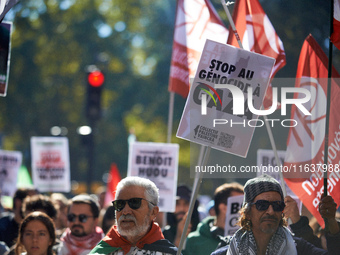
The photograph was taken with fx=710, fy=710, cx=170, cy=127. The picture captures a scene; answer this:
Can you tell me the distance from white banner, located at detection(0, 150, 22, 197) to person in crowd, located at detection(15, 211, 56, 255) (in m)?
5.77

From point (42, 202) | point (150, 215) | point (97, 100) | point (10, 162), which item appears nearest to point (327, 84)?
point (150, 215)

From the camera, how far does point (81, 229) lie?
6785mm

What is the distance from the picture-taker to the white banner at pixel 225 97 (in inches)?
211

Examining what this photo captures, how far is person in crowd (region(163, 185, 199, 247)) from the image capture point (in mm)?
7547

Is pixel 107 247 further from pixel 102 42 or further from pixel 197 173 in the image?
pixel 102 42

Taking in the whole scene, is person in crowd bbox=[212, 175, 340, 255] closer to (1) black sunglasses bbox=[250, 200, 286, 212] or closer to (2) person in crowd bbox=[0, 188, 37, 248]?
(1) black sunglasses bbox=[250, 200, 286, 212]

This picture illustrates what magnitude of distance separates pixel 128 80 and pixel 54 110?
4.39 meters

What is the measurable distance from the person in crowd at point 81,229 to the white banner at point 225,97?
190cm

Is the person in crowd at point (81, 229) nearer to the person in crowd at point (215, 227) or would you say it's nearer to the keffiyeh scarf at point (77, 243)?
the keffiyeh scarf at point (77, 243)

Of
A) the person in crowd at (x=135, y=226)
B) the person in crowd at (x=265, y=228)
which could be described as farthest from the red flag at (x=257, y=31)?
the person in crowd at (x=135, y=226)

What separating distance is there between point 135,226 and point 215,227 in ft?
6.79

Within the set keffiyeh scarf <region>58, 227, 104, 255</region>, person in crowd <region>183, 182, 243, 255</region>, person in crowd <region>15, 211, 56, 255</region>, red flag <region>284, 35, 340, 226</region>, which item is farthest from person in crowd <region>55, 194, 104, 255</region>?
red flag <region>284, 35, 340, 226</region>

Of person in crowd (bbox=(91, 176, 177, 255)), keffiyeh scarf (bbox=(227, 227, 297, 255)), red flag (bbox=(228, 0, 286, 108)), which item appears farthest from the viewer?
red flag (bbox=(228, 0, 286, 108))

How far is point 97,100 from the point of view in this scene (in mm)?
16734
